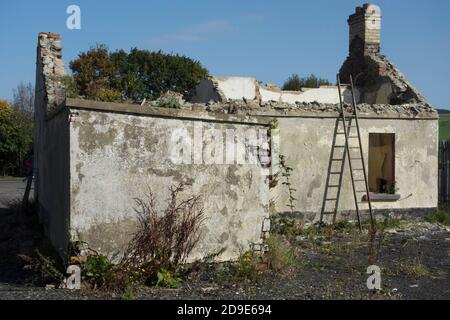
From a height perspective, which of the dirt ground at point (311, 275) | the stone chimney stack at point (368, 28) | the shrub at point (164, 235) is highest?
the stone chimney stack at point (368, 28)

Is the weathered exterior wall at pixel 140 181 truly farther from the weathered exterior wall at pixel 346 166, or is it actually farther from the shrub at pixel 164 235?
the weathered exterior wall at pixel 346 166

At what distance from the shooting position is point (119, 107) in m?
7.00

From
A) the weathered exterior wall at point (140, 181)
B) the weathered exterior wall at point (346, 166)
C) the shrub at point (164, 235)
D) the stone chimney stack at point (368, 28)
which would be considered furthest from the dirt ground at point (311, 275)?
the stone chimney stack at point (368, 28)

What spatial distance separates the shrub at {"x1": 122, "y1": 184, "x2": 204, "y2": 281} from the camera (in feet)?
22.9

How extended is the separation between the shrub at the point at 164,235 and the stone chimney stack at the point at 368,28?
9656mm

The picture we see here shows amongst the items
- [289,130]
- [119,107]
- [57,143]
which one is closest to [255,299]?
[119,107]

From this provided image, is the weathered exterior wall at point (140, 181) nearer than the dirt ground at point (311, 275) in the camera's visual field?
No

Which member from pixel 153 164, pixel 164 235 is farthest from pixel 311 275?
pixel 153 164

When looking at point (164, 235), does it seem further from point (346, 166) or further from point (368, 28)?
point (368, 28)

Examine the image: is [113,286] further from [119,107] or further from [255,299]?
[119,107]

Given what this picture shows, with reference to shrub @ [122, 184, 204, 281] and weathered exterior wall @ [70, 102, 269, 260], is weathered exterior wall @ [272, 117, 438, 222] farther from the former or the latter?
shrub @ [122, 184, 204, 281]

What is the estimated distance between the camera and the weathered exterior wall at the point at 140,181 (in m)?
6.82

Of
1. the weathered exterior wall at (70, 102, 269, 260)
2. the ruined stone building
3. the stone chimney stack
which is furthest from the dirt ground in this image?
the stone chimney stack

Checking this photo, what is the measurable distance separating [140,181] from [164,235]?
80cm
